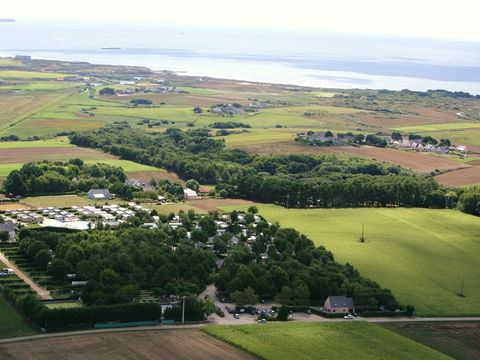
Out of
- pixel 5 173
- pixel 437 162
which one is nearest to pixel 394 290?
pixel 5 173

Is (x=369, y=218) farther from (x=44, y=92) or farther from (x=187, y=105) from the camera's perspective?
(x=44, y=92)

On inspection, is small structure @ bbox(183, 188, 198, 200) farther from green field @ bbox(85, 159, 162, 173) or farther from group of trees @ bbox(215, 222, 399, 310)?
group of trees @ bbox(215, 222, 399, 310)

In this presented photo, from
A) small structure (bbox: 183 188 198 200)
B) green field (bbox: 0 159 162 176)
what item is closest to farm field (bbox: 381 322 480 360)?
small structure (bbox: 183 188 198 200)

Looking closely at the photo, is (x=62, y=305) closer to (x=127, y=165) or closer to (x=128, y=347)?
(x=128, y=347)

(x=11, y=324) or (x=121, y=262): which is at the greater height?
(x=121, y=262)

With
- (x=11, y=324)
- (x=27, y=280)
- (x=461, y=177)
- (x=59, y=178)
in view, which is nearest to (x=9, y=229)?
(x=27, y=280)
